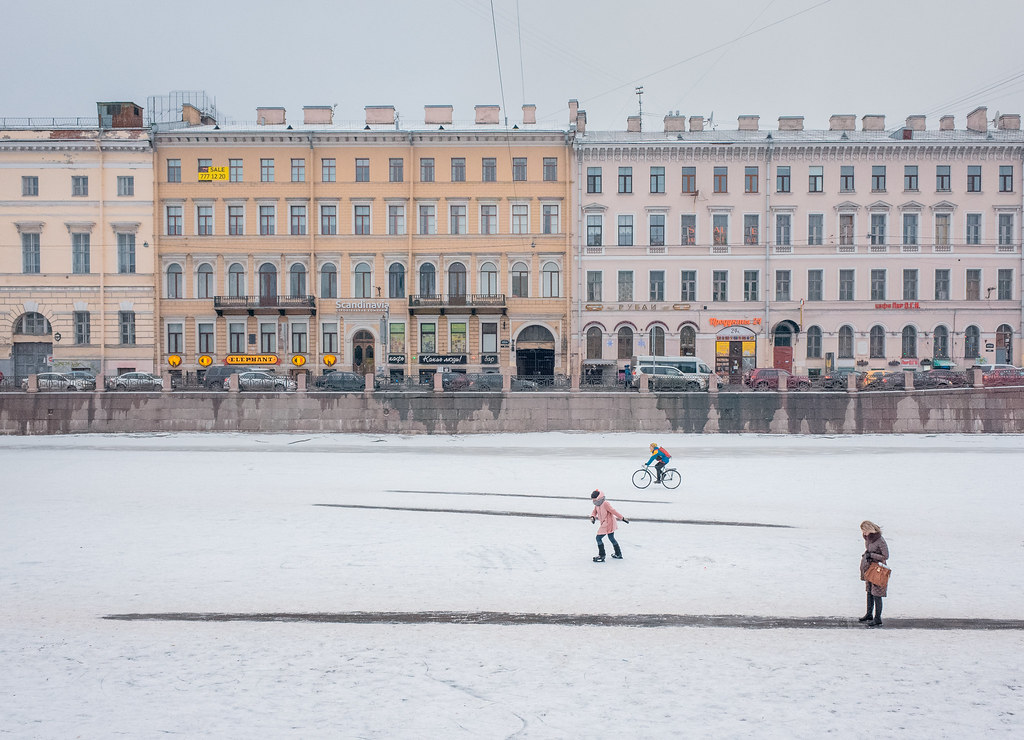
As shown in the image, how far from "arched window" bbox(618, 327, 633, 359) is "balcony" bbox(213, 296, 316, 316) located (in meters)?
15.6

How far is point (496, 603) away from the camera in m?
10.2

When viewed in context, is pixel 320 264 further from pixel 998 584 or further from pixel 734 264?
pixel 998 584

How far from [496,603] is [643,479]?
389 inches

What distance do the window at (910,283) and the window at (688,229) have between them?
10.9 m

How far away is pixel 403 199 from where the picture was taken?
39.5 meters

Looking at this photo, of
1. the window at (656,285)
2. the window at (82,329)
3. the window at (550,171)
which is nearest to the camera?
the window at (82,329)

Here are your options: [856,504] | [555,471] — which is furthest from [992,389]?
[555,471]

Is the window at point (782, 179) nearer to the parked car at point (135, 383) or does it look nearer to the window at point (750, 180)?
the window at point (750, 180)

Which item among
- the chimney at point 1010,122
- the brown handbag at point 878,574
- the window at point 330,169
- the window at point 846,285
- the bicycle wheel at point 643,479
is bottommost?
the bicycle wheel at point 643,479

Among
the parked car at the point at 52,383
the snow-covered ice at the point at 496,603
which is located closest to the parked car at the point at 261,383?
the parked car at the point at 52,383

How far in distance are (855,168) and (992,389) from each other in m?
14.5

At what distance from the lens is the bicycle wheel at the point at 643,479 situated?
63.8ft

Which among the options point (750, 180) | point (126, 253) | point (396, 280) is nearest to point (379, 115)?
point (396, 280)

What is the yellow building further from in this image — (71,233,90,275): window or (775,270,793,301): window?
(775,270,793,301): window
